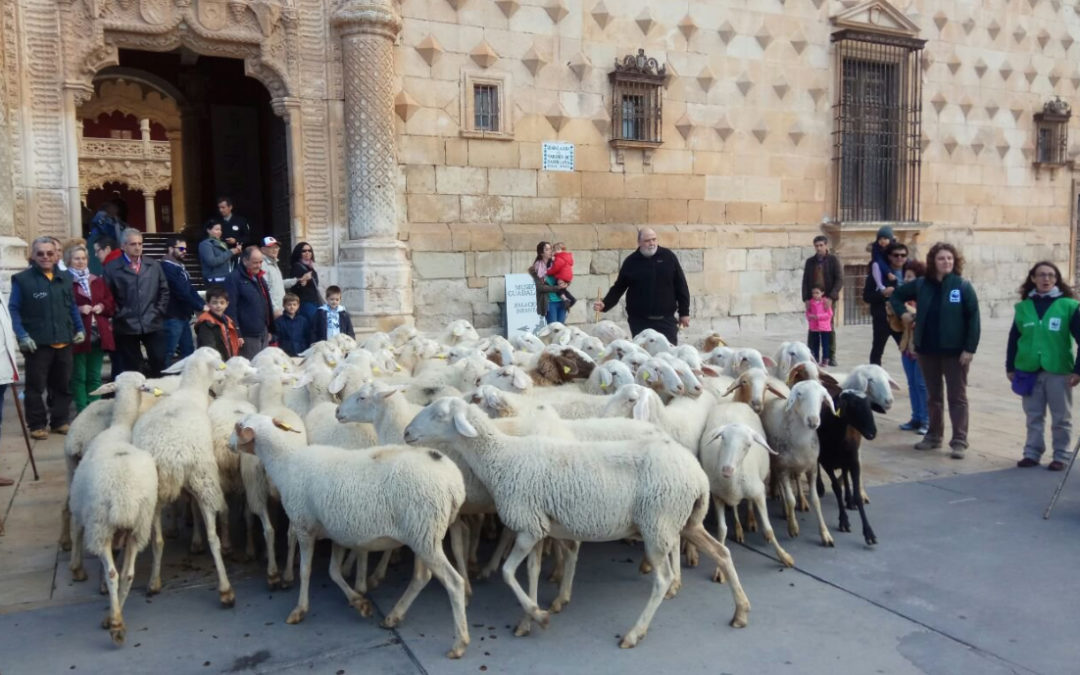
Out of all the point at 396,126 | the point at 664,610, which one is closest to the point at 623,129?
the point at 396,126

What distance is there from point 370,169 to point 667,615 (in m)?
8.02

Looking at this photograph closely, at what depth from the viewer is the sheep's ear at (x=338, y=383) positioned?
16.9ft

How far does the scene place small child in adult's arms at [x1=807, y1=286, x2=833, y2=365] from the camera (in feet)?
35.1

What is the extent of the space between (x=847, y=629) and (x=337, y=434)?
9.17 ft

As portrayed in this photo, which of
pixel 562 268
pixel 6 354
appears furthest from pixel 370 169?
pixel 6 354

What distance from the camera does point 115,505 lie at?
3.90 m

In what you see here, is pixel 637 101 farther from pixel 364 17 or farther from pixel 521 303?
pixel 364 17

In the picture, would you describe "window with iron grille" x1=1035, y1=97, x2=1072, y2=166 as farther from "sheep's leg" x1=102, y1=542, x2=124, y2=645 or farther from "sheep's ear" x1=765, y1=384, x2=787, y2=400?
"sheep's leg" x1=102, y1=542, x2=124, y2=645

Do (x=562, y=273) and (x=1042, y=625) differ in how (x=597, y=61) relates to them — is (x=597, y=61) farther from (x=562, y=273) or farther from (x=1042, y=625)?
(x=1042, y=625)

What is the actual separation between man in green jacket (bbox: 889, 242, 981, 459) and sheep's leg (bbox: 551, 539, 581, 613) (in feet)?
13.7

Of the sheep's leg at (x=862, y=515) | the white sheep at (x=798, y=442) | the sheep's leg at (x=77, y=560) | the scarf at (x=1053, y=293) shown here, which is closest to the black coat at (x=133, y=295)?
the sheep's leg at (x=77, y=560)

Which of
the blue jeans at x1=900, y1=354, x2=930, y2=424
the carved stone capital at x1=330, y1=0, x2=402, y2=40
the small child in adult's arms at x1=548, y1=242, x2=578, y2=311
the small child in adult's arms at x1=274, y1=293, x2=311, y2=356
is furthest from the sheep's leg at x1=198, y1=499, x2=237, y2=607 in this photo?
the carved stone capital at x1=330, y1=0, x2=402, y2=40

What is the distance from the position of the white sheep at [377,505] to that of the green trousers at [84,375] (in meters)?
4.67

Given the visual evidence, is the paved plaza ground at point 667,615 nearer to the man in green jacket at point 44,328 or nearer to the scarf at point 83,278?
the man in green jacket at point 44,328
